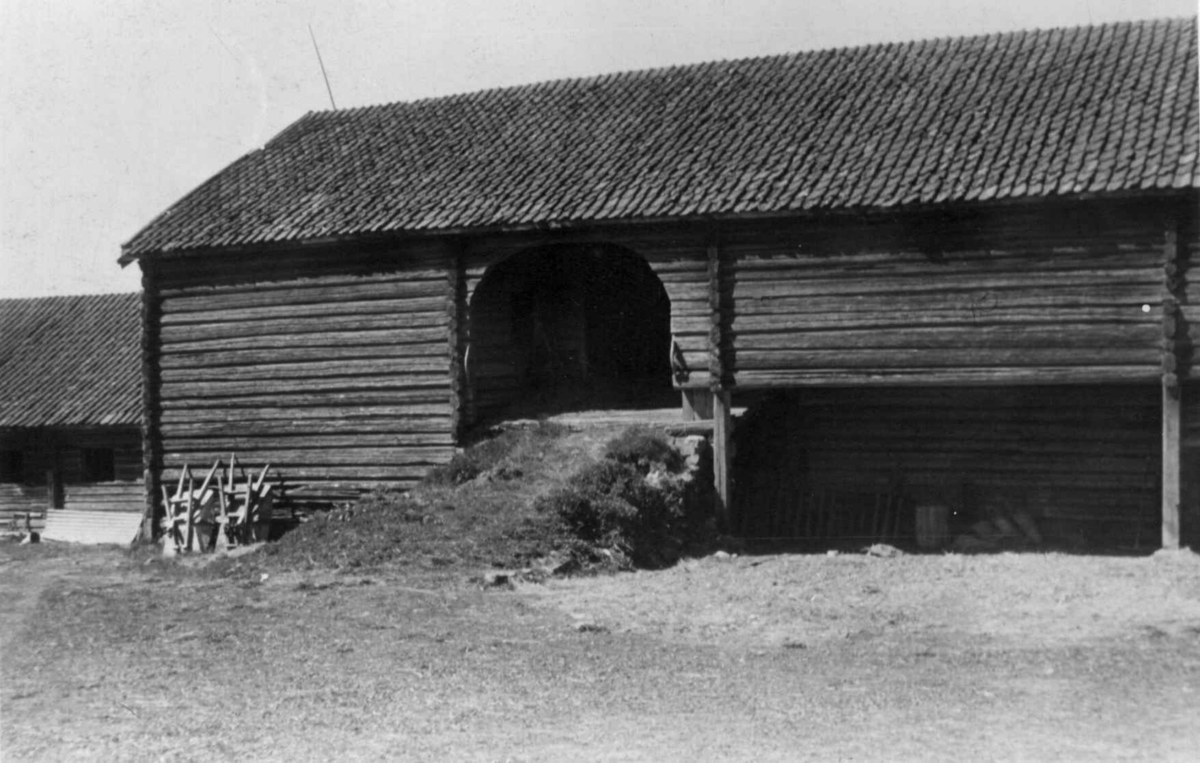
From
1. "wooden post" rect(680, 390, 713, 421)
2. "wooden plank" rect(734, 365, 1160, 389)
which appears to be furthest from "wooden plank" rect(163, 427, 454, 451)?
"wooden plank" rect(734, 365, 1160, 389)

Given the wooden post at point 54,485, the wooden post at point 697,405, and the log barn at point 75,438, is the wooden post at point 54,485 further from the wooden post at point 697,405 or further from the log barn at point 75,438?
the wooden post at point 697,405

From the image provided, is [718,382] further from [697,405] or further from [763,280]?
[763,280]

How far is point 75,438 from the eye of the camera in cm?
2892

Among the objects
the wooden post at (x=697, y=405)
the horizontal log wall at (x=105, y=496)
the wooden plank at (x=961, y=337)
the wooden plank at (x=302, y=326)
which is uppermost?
the wooden plank at (x=302, y=326)

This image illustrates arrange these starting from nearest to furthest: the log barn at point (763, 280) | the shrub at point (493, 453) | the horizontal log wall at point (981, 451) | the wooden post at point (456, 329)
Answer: the log barn at point (763, 280)
the shrub at point (493, 453)
the horizontal log wall at point (981, 451)
the wooden post at point (456, 329)

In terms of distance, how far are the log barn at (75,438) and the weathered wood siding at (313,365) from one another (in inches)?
274

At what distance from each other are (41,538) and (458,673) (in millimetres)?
22447

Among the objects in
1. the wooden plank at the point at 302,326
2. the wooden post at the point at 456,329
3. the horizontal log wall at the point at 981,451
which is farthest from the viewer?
the wooden plank at the point at 302,326

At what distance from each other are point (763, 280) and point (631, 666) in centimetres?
886

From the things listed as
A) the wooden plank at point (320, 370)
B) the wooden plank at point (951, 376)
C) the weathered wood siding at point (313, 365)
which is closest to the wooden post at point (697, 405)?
the wooden plank at point (951, 376)

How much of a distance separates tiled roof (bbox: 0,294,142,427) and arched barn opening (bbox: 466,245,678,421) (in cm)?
962

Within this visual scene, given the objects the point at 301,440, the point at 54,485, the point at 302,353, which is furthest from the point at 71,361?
the point at 302,353

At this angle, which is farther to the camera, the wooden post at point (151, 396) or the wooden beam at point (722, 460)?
the wooden post at point (151, 396)

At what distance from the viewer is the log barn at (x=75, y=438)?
28.1 metres
